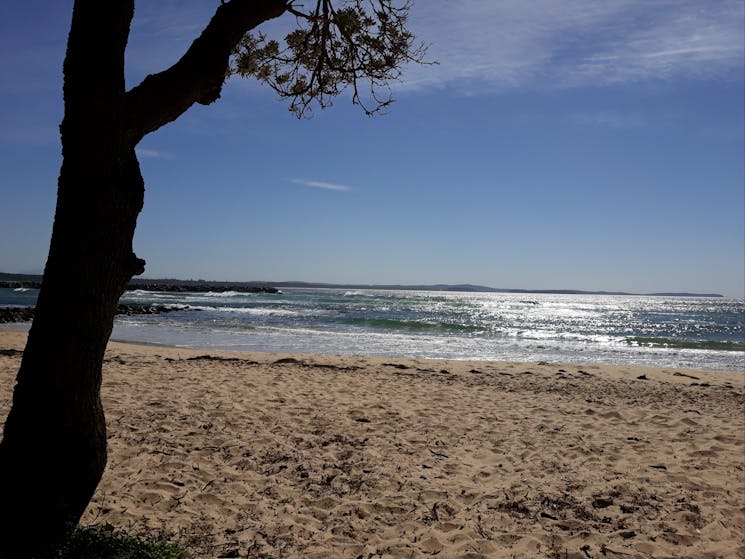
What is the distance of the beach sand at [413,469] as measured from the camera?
441 cm

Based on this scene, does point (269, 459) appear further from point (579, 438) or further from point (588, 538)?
point (579, 438)

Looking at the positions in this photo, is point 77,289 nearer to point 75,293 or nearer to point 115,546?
point 75,293

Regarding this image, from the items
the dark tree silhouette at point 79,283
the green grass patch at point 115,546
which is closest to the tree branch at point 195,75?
the dark tree silhouette at point 79,283

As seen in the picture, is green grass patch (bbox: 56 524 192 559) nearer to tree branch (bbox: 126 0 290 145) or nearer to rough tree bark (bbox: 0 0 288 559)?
rough tree bark (bbox: 0 0 288 559)

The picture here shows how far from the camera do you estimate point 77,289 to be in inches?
122

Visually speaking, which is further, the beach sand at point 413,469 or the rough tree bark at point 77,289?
the beach sand at point 413,469

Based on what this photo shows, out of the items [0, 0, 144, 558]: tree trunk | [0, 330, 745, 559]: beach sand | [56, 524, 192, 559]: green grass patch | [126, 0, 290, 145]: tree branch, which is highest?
[126, 0, 290, 145]: tree branch

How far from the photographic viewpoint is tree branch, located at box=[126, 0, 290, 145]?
3.40 meters

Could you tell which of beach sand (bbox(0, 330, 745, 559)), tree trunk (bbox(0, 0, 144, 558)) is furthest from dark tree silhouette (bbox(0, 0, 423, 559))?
beach sand (bbox(0, 330, 745, 559))

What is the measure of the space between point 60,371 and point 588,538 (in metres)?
4.08

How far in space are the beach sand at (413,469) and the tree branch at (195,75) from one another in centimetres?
302

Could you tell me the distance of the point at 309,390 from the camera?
9766 mm

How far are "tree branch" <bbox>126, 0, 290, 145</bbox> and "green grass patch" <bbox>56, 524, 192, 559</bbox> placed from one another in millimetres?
2523

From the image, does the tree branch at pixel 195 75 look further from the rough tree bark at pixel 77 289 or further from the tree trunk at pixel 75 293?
the tree trunk at pixel 75 293
